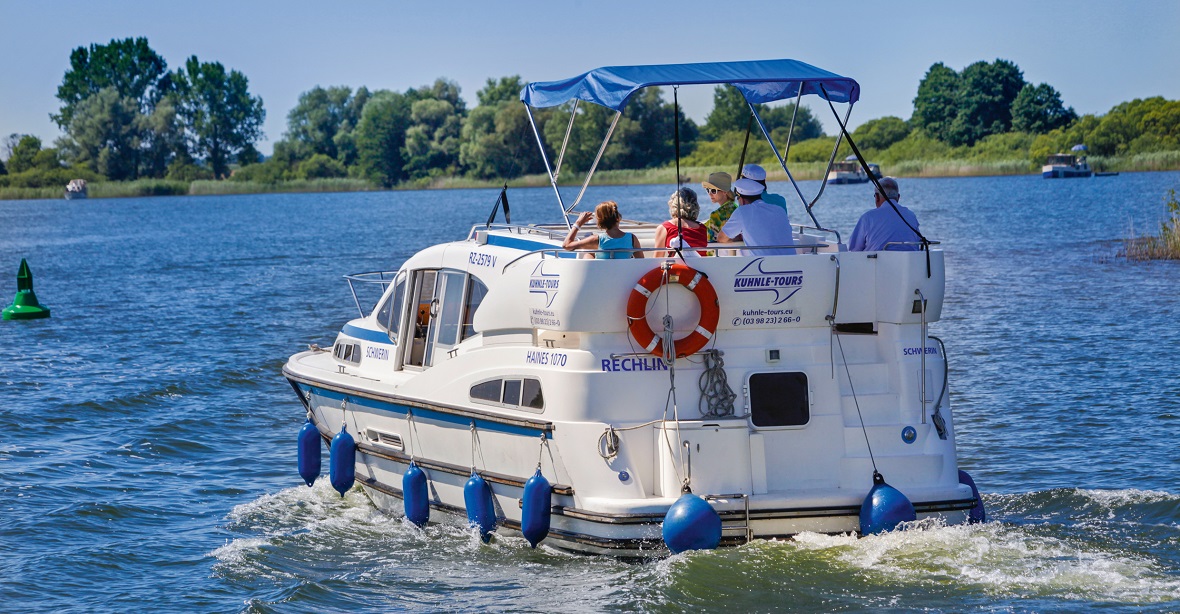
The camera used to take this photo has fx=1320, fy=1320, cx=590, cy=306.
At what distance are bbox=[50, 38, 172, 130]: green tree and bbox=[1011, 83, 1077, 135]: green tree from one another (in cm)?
8929

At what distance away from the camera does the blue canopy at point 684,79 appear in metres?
9.83

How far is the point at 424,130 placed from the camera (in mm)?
124125

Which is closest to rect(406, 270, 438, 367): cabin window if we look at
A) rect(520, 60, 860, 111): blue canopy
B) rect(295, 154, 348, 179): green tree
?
rect(520, 60, 860, 111): blue canopy

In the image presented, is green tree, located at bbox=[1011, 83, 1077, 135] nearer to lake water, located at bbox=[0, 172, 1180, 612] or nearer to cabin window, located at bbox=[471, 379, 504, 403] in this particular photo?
lake water, located at bbox=[0, 172, 1180, 612]

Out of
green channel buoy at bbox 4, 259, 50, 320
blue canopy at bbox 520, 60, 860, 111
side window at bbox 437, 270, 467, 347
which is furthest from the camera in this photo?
green channel buoy at bbox 4, 259, 50, 320

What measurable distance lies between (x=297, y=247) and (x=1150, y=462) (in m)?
41.9

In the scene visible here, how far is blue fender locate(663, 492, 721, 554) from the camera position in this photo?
29.6ft

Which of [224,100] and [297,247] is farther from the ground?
[224,100]

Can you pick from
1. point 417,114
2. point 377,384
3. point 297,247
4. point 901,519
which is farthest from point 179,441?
point 417,114

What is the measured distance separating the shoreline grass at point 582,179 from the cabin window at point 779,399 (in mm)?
58664

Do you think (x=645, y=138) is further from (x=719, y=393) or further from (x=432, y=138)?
(x=719, y=393)

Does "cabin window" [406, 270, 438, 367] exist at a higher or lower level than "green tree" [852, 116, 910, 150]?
lower

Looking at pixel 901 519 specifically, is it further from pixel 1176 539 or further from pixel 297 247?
pixel 297 247

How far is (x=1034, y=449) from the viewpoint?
13.9 metres
